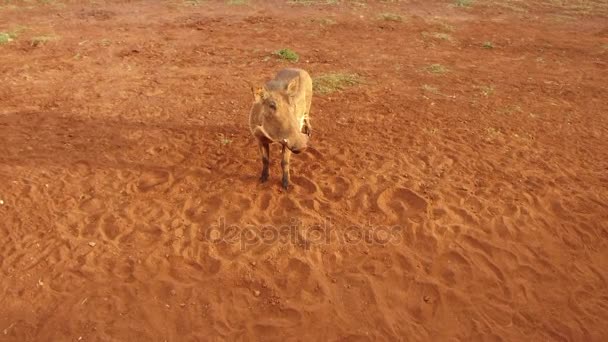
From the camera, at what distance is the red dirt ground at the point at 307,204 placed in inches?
163

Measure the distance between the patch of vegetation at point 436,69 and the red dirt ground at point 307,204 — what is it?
0.15 meters

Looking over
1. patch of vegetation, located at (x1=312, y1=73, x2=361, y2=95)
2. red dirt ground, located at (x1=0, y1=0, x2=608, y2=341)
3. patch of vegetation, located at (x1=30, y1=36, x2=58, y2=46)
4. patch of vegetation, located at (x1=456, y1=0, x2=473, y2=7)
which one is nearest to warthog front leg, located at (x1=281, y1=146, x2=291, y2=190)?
red dirt ground, located at (x1=0, y1=0, x2=608, y2=341)

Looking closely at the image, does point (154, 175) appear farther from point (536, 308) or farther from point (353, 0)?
point (353, 0)

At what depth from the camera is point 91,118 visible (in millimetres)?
7668

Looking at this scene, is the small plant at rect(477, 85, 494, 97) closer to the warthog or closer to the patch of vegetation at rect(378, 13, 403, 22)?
the warthog

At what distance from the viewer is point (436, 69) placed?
34.4 ft

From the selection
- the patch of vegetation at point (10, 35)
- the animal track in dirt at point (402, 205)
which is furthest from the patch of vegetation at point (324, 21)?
the animal track in dirt at point (402, 205)

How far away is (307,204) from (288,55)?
6.54m

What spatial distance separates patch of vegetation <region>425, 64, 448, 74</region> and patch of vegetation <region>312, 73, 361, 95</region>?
1.99m

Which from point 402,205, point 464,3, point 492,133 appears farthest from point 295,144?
point 464,3

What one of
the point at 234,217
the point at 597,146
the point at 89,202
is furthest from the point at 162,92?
the point at 597,146

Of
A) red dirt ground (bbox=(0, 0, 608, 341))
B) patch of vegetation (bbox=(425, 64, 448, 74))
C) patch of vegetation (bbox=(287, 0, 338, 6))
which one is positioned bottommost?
red dirt ground (bbox=(0, 0, 608, 341))

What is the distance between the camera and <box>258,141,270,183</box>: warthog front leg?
18.5ft

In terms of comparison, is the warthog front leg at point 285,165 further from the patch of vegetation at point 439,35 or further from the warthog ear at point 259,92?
the patch of vegetation at point 439,35
